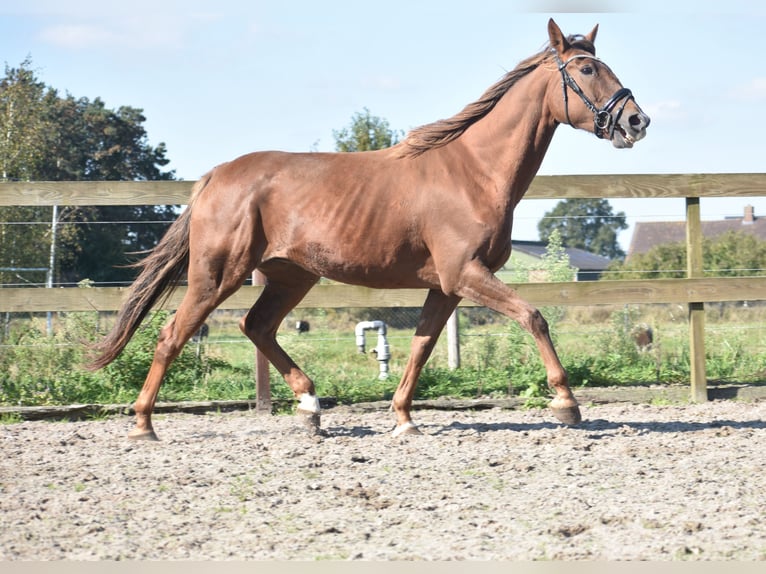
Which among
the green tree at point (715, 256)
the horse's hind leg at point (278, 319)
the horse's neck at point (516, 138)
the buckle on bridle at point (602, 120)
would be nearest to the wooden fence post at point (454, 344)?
the horse's hind leg at point (278, 319)

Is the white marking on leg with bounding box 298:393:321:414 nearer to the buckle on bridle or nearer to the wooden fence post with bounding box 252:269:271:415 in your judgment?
the wooden fence post with bounding box 252:269:271:415

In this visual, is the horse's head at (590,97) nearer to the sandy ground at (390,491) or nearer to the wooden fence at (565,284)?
the wooden fence at (565,284)

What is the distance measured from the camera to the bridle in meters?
5.17

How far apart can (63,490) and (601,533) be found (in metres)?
2.40

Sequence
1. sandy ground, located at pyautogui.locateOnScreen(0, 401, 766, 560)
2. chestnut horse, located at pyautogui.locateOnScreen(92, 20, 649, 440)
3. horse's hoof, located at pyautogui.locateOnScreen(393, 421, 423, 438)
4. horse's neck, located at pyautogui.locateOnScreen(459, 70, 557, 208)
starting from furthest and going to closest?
horse's hoof, located at pyautogui.locateOnScreen(393, 421, 423, 438) → horse's neck, located at pyautogui.locateOnScreen(459, 70, 557, 208) → chestnut horse, located at pyautogui.locateOnScreen(92, 20, 649, 440) → sandy ground, located at pyautogui.locateOnScreen(0, 401, 766, 560)

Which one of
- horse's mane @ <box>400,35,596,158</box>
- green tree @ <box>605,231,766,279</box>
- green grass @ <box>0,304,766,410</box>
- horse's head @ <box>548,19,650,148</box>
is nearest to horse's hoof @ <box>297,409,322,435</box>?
green grass @ <box>0,304,766,410</box>

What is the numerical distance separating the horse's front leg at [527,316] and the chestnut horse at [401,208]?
22 mm

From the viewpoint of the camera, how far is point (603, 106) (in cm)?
523

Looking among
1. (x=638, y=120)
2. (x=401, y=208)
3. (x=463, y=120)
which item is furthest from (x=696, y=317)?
(x=401, y=208)

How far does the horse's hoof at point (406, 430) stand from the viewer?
5545mm

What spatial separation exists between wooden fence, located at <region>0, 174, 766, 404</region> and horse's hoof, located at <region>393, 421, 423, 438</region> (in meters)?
1.32

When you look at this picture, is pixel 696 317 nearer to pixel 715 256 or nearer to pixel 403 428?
pixel 403 428

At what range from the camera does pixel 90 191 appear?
6672 millimetres

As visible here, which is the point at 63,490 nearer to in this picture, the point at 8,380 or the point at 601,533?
the point at 601,533
